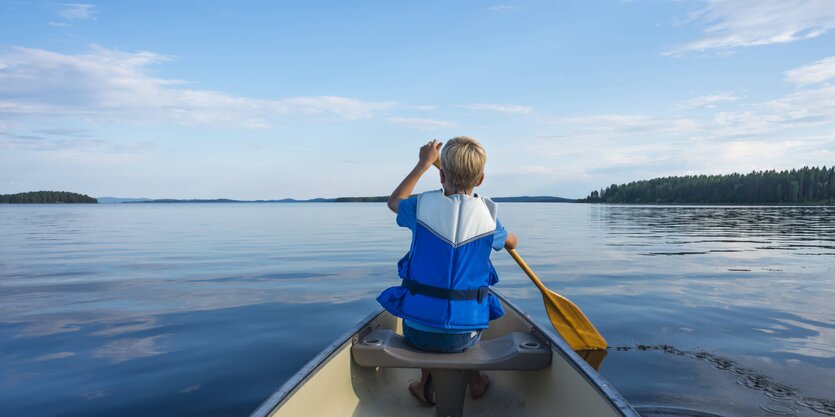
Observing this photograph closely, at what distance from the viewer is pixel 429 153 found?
417 centimetres

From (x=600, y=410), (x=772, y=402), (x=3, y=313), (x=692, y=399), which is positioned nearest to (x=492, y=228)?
(x=600, y=410)

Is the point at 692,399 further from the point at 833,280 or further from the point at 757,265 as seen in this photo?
the point at 757,265

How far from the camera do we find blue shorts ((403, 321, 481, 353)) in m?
3.82

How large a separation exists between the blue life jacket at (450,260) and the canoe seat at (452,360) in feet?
0.87

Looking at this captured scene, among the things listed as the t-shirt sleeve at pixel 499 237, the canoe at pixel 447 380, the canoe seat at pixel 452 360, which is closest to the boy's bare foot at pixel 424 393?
the canoe at pixel 447 380

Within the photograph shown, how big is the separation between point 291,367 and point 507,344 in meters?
2.87

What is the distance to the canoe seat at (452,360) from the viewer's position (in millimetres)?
3718

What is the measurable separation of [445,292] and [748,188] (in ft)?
416

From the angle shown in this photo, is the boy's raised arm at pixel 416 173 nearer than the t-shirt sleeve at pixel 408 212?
No

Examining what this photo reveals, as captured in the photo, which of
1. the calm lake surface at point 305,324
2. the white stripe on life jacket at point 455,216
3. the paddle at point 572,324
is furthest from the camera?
the paddle at point 572,324

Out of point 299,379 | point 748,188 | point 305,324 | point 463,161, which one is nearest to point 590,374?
point 463,161

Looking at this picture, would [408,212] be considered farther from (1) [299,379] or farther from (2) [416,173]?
(1) [299,379]

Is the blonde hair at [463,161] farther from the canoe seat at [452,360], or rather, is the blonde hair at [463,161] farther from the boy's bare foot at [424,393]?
the boy's bare foot at [424,393]

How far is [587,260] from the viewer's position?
15391 millimetres
